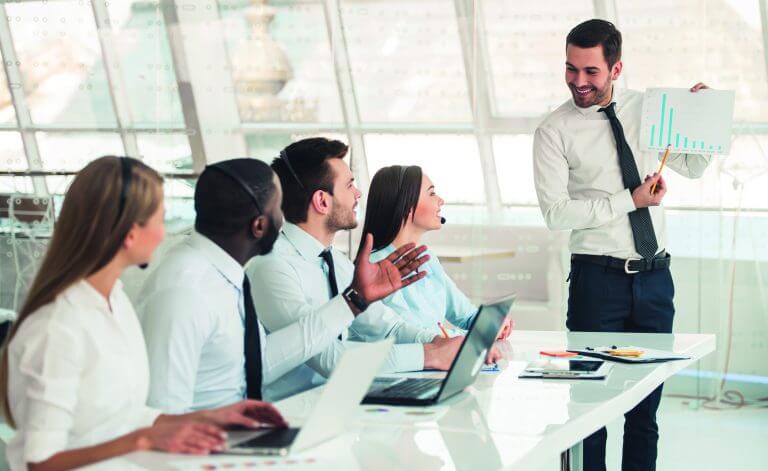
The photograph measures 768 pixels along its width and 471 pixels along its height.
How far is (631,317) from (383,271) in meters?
1.36

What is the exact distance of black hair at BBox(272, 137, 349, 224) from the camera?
2916mm

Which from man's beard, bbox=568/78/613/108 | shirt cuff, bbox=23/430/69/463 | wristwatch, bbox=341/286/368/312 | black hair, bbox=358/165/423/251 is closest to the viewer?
shirt cuff, bbox=23/430/69/463

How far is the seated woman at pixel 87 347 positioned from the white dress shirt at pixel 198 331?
20 centimetres

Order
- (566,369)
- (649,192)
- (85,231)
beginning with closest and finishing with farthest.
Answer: (85,231) < (566,369) < (649,192)

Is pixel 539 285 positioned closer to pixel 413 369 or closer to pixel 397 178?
pixel 397 178

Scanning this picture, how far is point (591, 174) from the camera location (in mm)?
3701

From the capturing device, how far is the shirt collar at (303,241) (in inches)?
112

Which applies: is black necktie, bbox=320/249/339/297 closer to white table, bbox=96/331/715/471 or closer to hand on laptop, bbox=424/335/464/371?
hand on laptop, bbox=424/335/464/371

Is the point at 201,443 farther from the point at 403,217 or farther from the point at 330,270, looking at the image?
the point at 403,217

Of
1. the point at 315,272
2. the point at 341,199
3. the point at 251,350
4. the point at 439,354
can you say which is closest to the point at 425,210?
the point at 341,199

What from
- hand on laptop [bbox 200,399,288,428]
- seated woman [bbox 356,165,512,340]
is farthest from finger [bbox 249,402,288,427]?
seated woman [bbox 356,165,512,340]

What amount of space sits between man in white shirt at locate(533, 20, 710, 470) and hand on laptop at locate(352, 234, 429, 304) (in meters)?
1.22

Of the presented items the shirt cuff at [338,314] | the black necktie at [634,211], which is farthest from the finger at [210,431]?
the black necktie at [634,211]

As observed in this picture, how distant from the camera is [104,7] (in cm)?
535
